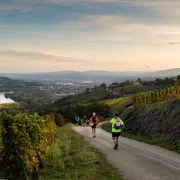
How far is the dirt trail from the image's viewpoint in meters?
12.2

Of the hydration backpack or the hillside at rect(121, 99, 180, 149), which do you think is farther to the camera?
the hillside at rect(121, 99, 180, 149)

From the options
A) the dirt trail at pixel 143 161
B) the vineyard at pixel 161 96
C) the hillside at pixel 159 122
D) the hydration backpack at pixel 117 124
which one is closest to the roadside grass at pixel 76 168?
the dirt trail at pixel 143 161

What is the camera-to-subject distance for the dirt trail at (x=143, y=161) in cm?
1220

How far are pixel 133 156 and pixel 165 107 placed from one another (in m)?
Answer: 8.96

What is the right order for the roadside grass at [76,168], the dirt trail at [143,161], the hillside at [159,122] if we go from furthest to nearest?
1. the hillside at [159,122]
2. the dirt trail at [143,161]
3. the roadside grass at [76,168]

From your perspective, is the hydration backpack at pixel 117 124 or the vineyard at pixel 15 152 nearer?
the vineyard at pixel 15 152

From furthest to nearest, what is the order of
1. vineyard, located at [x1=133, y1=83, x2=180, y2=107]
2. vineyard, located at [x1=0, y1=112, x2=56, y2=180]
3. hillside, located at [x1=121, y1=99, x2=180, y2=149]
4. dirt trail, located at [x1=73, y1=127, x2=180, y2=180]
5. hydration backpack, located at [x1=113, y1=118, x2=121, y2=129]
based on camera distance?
vineyard, located at [x1=133, y1=83, x2=180, y2=107] → hillside, located at [x1=121, y1=99, x2=180, y2=149] → hydration backpack, located at [x1=113, y1=118, x2=121, y2=129] → dirt trail, located at [x1=73, y1=127, x2=180, y2=180] → vineyard, located at [x1=0, y1=112, x2=56, y2=180]

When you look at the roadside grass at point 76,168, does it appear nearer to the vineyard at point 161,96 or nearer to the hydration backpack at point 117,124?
the hydration backpack at point 117,124

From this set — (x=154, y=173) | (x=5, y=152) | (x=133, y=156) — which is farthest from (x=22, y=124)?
(x=133, y=156)

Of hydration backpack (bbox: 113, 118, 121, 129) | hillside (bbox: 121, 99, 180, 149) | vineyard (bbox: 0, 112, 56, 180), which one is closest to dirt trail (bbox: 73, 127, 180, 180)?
hydration backpack (bbox: 113, 118, 121, 129)

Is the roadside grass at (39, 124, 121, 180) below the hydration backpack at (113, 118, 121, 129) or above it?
below

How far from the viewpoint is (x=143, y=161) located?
48.0 feet

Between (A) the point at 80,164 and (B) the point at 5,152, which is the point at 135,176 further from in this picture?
(B) the point at 5,152

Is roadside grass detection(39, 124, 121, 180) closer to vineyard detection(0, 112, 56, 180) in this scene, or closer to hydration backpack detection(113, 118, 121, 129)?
vineyard detection(0, 112, 56, 180)
